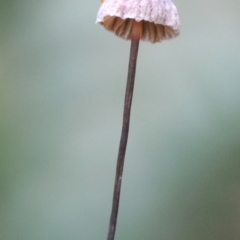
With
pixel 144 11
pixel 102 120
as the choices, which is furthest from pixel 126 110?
pixel 102 120

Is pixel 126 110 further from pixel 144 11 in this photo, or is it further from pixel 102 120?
pixel 102 120

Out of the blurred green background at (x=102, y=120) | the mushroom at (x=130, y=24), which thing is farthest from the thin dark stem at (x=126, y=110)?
the blurred green background at (x=102, y=120)

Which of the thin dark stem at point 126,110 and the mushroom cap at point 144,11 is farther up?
the mushroom cap at point 144,11

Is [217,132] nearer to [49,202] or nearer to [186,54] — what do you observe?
[186,54]

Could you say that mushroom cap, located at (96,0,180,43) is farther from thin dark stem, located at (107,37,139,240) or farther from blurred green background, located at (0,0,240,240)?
blurred green background, located at (0,0,240,240)

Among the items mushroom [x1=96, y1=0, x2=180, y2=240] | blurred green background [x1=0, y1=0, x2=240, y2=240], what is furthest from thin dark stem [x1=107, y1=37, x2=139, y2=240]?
blurred green background [x1=0, y1=0, x2=240, y2=240]

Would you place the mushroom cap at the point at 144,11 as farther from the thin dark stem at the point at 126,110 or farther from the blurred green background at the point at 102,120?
the blurred green background at the point at 102,120
